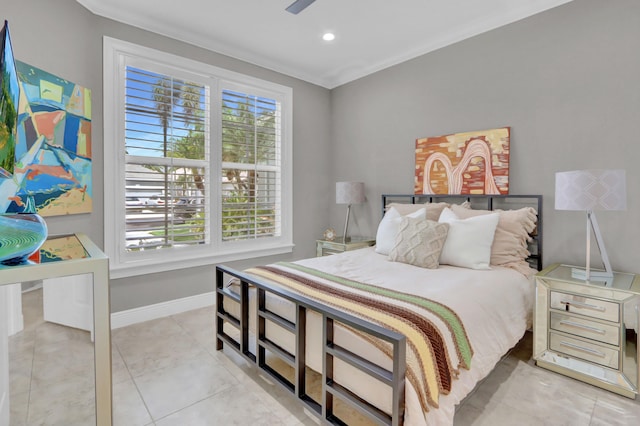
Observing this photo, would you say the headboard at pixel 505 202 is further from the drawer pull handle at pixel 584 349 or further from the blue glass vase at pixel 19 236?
the blue glass vase at pixel 19 236

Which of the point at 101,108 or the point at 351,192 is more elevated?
the point at 101,108

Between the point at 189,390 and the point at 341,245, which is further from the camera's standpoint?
the point at 341,245

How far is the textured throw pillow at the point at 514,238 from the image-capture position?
8.20 ft

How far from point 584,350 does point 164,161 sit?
357 cm

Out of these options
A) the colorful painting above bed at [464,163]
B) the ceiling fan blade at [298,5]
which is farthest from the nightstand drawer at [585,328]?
Result: the ceiling fan blade at [298,5]

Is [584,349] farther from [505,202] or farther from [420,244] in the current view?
[505,202]

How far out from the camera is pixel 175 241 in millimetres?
3154

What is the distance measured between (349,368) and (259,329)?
2.40 feet

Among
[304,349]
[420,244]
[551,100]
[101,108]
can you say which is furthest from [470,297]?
[101,108]

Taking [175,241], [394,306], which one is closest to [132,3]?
[175,241]

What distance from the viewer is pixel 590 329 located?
1.99 m

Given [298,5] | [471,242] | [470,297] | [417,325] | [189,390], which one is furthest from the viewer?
[471,242]

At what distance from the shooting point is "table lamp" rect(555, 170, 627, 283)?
198 centimetres

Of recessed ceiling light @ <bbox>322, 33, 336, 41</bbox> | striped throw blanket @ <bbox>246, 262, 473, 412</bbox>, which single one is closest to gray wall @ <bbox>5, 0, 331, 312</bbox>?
recessed ceiling light @ <bbox>322, 33, 336, 41</bbox>
